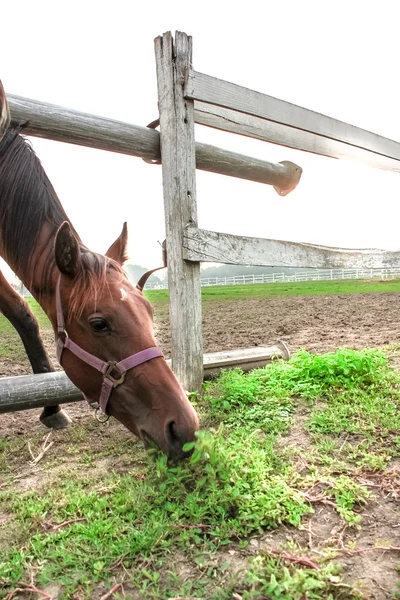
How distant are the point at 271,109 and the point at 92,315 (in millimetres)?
3060

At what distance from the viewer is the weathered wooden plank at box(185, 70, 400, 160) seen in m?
3.57

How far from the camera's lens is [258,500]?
1869 millimetres

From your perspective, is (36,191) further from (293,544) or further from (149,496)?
(293,544)

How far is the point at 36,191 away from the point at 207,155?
6.00 feet

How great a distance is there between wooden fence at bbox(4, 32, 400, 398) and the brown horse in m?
0.73

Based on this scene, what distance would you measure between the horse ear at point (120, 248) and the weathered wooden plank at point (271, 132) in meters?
1.58

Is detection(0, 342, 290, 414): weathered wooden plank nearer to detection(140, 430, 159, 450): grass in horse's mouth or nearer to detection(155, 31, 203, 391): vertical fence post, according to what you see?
detection(155, 31, 203, 391): vertical fence post

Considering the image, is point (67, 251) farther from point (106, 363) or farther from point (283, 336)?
point (283, 336)

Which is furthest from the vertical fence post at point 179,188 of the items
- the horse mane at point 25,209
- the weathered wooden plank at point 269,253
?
the horse mane at point 25,209

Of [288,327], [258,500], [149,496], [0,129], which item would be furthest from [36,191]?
[288,327]

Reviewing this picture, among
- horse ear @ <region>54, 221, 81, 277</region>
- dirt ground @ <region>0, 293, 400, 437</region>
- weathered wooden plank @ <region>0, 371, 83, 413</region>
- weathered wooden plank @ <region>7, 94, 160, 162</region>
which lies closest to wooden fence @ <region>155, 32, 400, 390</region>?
weathered wooden plank @ <region>7, 94, 160, 162</region>

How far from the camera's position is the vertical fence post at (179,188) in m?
3.46

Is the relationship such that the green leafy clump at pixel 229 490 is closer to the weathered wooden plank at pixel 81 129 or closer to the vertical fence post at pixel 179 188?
the vertical fence post at pixel 179 188

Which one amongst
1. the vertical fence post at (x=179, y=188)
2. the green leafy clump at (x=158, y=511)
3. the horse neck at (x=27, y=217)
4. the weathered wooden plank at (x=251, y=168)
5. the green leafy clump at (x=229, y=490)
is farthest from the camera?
the weathered wooden plank at (x=251, y=168)
